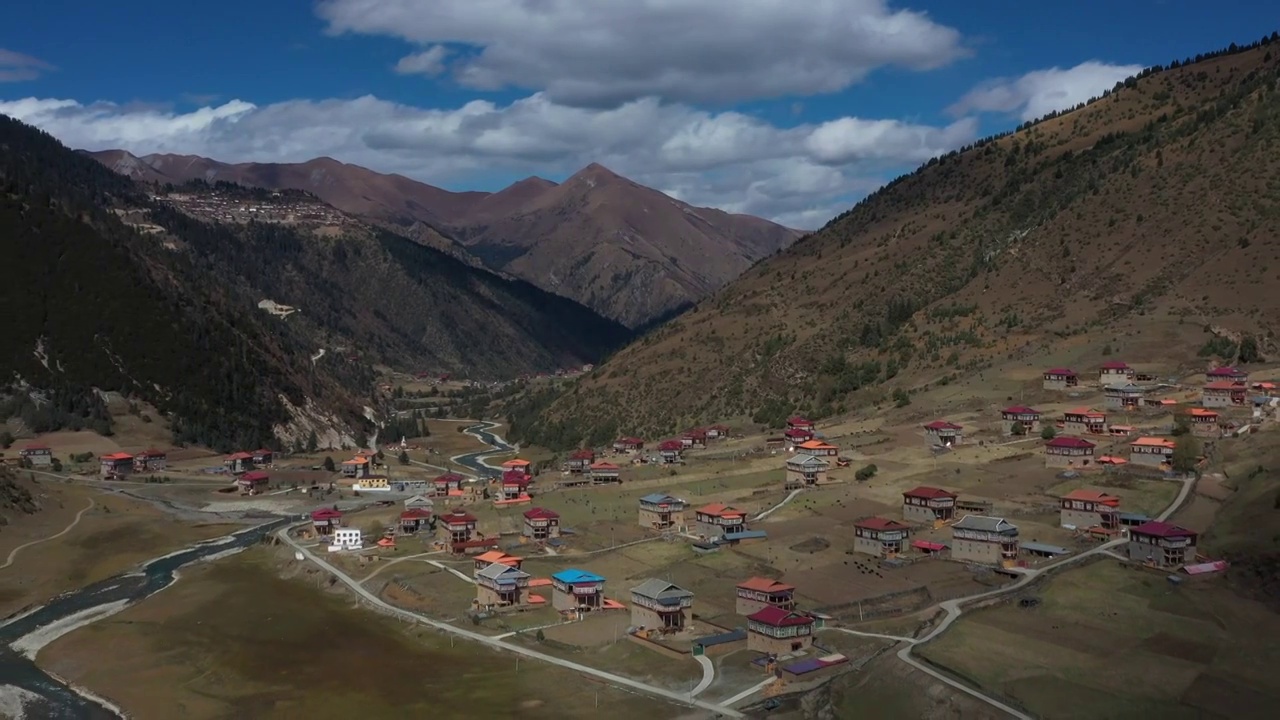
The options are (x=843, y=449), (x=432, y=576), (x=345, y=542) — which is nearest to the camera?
(x=432, y=576)

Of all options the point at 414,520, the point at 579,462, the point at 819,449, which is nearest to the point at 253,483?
the point at 579,462

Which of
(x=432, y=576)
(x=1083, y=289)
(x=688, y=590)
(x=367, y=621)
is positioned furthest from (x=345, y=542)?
(x=1083, y=289)

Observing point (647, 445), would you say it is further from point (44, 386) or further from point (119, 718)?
point (119, 718)

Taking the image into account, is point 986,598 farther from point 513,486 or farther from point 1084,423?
point 513,486

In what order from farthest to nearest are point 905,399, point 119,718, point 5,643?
point 905,399
point 5,643
point 119,718

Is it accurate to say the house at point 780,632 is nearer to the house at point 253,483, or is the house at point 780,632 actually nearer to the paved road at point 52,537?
the paved road at point 52,537
